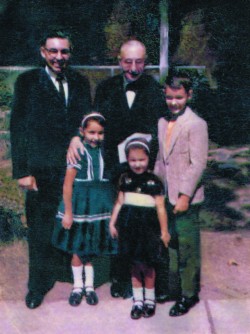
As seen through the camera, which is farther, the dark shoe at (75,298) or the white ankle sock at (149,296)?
the dark shoe at (75,298)

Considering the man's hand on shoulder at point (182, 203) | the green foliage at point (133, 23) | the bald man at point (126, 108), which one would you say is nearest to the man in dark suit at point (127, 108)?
the bald man at point (126, 108)

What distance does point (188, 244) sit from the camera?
360 cm

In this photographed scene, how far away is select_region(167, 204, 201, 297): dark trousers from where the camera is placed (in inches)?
140

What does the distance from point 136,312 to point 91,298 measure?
369mm

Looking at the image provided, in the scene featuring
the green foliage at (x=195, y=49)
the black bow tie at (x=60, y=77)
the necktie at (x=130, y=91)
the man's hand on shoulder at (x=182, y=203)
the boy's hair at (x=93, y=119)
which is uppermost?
the green foliage at (x=195, y=49)

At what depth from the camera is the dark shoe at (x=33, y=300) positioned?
12.5 ft

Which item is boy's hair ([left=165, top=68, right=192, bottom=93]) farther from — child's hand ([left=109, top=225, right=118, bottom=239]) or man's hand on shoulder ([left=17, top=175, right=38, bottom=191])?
man's hand on shoulder ([left=17, top=175, right=38, bottom=191])

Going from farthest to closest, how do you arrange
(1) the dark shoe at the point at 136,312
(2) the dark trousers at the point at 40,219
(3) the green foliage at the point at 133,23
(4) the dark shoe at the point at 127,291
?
1. (3) the green foliage at the point at 133,23
2. (4) the dark shoe at the point at 127,291
3. (2) the dark trousers at the point at 40,219
4. (1) the dark shoe at the point at 136,312

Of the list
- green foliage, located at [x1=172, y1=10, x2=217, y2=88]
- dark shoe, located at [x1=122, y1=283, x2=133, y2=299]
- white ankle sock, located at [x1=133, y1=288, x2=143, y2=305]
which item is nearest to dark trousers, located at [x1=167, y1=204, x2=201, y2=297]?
white ankle sock, located at [x1=133, y1=288, x2=143, y2=305]

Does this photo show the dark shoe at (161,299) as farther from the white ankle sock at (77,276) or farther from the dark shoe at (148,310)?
the white ankle sock at (77,276)

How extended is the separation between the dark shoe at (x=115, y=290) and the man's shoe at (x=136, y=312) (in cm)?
32

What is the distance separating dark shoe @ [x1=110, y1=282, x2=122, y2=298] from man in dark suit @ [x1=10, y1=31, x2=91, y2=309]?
1.81 ft

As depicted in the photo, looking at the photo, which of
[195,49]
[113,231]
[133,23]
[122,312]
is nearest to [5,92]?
[133,23]

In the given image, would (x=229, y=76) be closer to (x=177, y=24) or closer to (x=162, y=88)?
(x=177, y=24)
